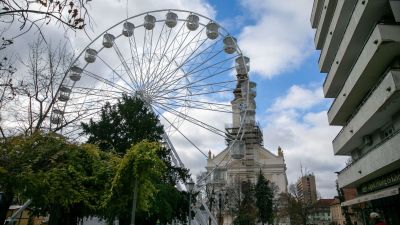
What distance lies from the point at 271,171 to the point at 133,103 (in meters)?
51.8

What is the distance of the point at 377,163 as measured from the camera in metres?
16.7

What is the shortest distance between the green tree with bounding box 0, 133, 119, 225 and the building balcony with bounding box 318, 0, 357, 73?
586 inches

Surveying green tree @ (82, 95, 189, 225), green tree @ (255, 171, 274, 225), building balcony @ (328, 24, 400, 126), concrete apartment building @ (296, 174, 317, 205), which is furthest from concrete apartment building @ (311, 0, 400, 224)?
concrete apartment building @ (296, 174, 317, 205)

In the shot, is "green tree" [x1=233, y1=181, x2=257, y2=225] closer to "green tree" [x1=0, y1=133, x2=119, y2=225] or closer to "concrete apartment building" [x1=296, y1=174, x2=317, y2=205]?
"concrete apartment building" [x1=296, y1=174, x2=317, y2=205]

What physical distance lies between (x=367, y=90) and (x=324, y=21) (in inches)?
261

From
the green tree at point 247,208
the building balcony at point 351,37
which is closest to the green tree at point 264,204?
the green tree at point 247,208

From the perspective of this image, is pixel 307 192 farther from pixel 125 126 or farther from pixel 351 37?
pixel 351 37

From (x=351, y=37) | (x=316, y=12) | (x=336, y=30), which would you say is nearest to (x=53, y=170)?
(x=351, y=37)

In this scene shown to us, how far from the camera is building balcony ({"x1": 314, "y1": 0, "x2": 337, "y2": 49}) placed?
2223cm

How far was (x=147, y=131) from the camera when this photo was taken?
30453 millimetres

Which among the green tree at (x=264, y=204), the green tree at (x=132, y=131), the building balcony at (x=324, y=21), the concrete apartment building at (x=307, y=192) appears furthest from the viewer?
the concrete apartment building at (x=307, y=192)

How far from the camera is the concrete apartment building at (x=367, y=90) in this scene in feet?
47.6

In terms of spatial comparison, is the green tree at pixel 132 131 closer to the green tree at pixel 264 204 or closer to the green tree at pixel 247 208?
the green tree at pixel 247 208

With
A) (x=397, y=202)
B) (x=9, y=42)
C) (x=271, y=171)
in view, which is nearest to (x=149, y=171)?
(x=9, y=42)
